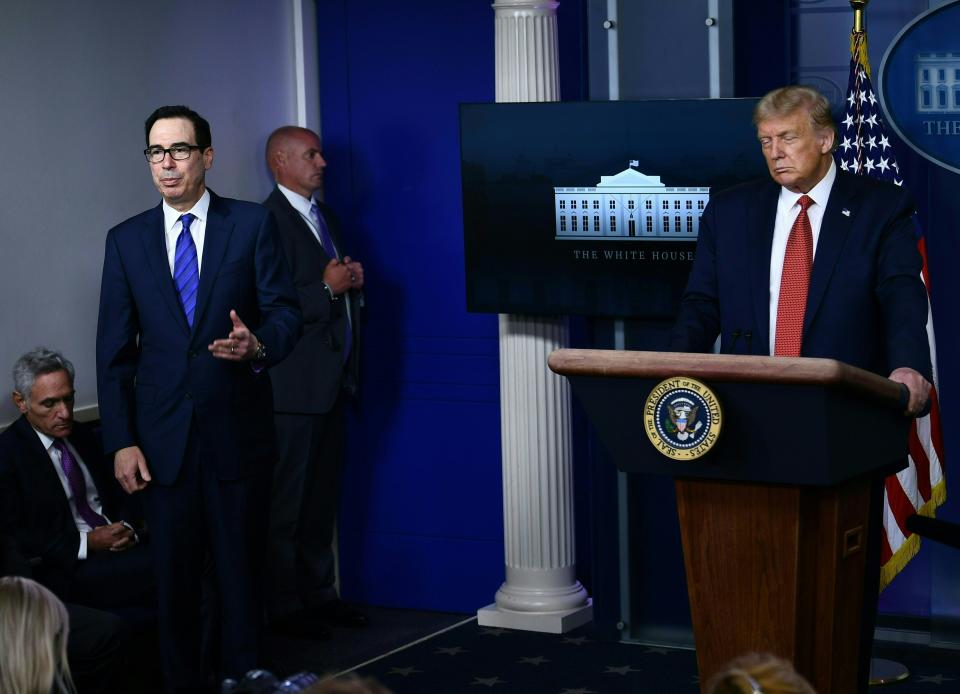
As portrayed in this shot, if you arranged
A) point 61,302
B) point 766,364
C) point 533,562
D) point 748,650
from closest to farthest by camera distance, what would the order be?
point 766,364, point 748,650, point 61,302, point 533,562

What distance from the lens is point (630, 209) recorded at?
4.74 meters

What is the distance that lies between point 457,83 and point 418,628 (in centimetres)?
199

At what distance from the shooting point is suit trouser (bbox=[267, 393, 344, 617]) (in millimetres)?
5426

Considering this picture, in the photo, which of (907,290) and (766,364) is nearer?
(766,364)

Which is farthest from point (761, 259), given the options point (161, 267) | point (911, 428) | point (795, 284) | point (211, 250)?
point (161, 267)

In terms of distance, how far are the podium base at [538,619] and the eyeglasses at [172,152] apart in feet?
6.97

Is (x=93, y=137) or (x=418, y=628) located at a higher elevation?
(x=93, y=137)

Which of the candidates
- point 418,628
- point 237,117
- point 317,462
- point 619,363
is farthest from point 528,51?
point 619,363

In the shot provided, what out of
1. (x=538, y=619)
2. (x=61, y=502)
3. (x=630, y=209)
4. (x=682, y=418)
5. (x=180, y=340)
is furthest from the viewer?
(x=538, y=619)

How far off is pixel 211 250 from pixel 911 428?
6.41 feet

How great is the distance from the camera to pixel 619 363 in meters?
2.79

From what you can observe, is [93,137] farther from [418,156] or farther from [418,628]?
[418,628]

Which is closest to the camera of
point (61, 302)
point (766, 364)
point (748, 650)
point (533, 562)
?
point (766, 364)

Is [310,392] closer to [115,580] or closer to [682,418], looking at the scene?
[115,580]
